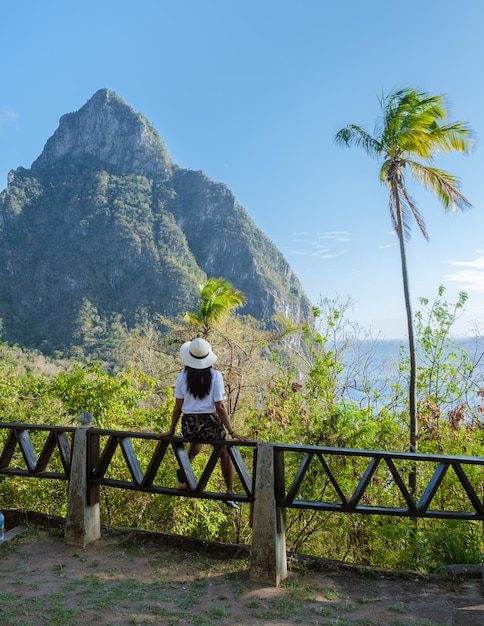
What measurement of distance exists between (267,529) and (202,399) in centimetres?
132

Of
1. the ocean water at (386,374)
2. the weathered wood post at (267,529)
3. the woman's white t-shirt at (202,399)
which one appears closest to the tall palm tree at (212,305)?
the ocean water at (386,374)

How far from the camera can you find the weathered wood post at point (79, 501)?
5277 millimetres

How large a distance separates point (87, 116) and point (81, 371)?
419 feet

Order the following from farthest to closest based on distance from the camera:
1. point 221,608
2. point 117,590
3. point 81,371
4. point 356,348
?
1. point 356,348
2. point 81,371
3. point 117,590
4. point 221,608

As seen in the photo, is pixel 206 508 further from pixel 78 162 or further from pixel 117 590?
pixel 78 162

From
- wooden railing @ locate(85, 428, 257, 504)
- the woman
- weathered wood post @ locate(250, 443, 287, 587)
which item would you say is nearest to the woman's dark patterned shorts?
the woman

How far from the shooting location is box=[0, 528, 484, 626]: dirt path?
393 cm

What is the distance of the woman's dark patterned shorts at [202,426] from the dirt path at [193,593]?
47.2 inches

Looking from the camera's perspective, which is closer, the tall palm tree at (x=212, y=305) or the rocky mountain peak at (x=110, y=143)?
the tall palm tree at (x=212, y=305)

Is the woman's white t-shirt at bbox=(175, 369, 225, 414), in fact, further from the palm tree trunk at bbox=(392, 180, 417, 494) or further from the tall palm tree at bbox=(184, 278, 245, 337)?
the tall palm tree at bbox=(184, 278, 245, 337)

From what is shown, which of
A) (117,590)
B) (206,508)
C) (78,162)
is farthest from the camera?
(78,162)

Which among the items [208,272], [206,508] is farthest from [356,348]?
[208,272]

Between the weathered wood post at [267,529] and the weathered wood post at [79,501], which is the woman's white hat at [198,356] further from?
the weathered wood post at [79,501]

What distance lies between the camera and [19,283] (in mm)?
95188
